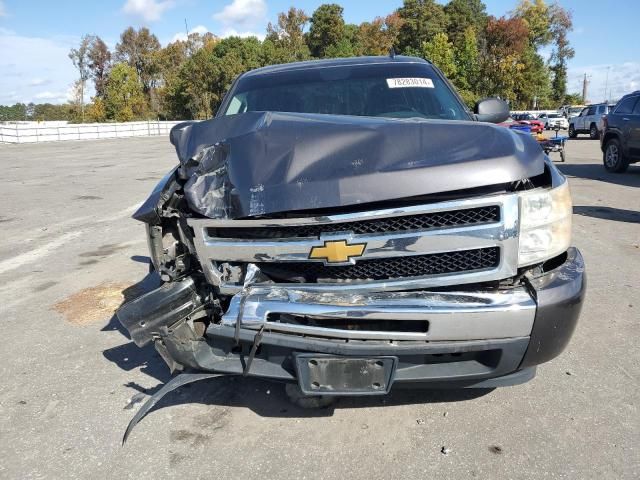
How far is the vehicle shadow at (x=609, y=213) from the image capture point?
8.03 m

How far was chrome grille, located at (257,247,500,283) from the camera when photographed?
247 cm

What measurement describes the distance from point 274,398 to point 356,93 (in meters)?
2.30

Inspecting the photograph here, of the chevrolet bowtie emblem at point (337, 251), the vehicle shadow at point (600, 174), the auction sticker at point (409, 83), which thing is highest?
the auction sticker at point (409, 83)

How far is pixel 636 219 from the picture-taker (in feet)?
26.1

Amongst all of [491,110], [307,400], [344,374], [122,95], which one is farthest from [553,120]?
[122,95]

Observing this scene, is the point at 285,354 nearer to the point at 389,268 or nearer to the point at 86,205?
the point at 389,268

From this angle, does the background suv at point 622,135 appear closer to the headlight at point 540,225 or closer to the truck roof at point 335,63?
the truck roof at point 335,63

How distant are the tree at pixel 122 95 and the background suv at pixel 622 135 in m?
54.5

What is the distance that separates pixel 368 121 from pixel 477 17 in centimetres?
7475

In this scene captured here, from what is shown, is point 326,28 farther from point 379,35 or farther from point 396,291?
point 396,291

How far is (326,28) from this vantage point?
6731cm

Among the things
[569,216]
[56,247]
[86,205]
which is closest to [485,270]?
[569,216]

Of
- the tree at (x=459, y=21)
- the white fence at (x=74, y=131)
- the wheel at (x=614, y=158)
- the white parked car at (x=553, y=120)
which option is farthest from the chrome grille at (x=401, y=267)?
the tree at (x=459, y=21)

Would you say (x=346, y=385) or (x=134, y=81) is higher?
(x=134, y=81)
